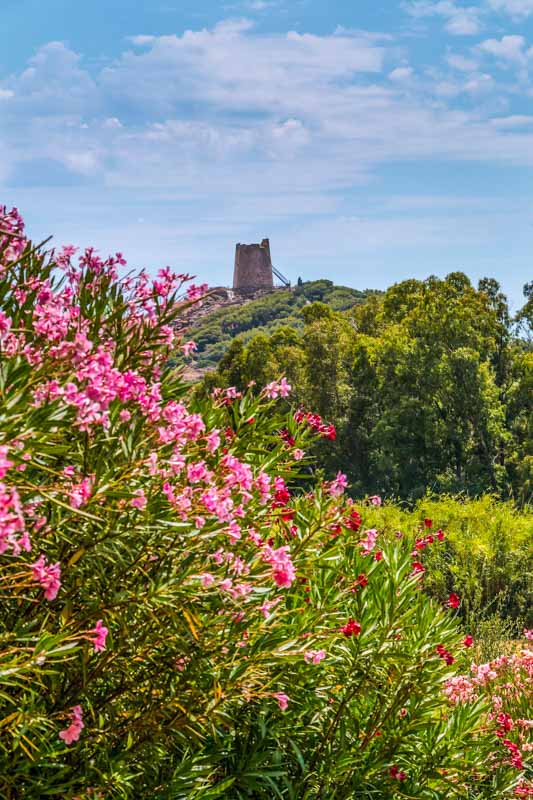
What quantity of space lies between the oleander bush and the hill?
213 feet

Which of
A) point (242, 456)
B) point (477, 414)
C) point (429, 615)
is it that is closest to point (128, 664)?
point (242, 456)

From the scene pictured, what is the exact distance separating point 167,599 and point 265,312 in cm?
7545

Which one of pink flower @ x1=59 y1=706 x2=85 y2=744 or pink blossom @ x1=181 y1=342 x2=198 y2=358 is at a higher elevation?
pink blossom @ x1=181 y1=342 x2=198 y2=358

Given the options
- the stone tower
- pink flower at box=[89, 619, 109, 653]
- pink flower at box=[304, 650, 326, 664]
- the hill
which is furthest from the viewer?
the stone tower

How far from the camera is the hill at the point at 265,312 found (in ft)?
235

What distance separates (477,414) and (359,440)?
579 cm

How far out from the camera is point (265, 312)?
77438mm

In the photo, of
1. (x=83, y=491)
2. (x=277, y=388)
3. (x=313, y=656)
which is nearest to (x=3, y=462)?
(x=83, y=491)

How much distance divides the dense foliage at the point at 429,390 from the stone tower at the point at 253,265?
60.7m

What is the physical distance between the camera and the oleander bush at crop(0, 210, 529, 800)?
2316 mm

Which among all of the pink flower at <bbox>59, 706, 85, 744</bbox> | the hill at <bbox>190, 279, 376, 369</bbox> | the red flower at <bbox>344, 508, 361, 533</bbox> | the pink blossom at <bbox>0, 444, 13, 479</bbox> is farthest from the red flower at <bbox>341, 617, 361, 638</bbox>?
the hill at <bbox>190, 279, 376, 369</bbox>

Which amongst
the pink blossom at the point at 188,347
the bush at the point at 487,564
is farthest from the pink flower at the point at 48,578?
the bush at the point at 487,564

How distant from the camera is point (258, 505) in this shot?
9.78ft

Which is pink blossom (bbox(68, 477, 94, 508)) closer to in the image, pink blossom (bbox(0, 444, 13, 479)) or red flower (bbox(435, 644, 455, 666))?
pink blossom (bbox(0, 444, 13, 479))
